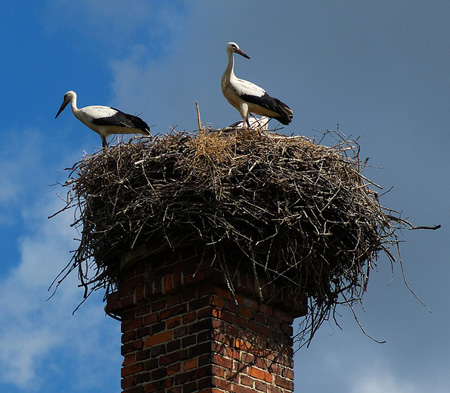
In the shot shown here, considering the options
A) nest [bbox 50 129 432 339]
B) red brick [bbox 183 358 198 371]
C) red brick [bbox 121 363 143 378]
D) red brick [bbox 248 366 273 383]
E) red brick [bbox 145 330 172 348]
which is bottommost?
red brick [bbox 183 358 198 371]

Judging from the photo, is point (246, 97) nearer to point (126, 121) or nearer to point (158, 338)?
point (126, 121)

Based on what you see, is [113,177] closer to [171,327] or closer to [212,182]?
[212,182]

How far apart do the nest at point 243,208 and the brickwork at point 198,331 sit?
0.19 meters

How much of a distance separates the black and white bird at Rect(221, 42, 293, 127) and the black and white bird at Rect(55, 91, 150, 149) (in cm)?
105

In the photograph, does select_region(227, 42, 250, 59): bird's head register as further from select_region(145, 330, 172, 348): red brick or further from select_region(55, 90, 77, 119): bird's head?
select_region(145, 330, 172, 348): red brick

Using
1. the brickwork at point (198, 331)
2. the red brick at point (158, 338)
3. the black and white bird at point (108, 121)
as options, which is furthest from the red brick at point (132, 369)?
the black and white bird at point (108, 121)

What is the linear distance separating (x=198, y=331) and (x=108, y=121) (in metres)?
4.59

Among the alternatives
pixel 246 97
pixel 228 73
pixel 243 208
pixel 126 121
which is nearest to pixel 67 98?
pixel 126 121

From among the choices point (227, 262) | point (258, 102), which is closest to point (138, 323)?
point (227, 262)

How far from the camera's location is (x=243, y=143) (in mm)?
7008

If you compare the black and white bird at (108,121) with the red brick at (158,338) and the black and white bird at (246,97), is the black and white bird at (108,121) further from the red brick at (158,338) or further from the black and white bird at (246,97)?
the red brick at (158,338)

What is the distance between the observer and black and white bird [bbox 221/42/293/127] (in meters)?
9.52

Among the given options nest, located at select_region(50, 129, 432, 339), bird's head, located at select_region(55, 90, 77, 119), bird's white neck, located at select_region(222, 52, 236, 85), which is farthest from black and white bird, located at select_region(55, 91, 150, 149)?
nest, located at select_region(50, 129, 432, 339)

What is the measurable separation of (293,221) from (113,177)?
4.92ft
